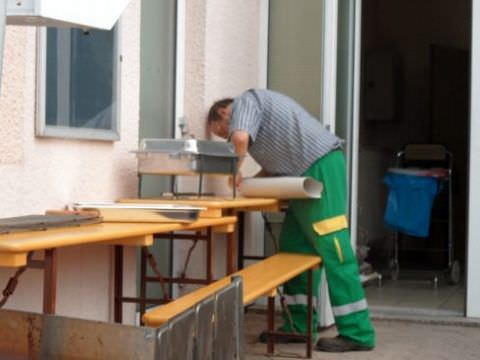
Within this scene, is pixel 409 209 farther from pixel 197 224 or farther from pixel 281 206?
pixel 197 224

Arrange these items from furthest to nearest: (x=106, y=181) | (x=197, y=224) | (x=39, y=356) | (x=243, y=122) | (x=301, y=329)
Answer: (x=301, y=329) < (x=243, y=122) < (x=106, y=181) < (x=197, y=224) < (x=39, y=356)

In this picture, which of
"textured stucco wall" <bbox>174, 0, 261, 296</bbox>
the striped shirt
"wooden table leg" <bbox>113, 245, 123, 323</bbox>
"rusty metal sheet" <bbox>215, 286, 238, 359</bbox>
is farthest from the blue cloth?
"rusty metal sheet" <bbox>215, 286, 238, 359</bbox>

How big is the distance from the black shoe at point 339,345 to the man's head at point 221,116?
4.07 ft

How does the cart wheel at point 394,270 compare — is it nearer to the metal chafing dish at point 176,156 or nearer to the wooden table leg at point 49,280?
the metal chafing dish at point 176,156

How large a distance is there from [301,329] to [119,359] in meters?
3.34

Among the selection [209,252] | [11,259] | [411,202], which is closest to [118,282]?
[209,252]

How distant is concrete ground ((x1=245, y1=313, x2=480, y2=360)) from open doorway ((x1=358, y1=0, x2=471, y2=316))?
2497 millimetres

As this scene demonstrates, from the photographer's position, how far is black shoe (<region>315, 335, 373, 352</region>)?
17.7ft

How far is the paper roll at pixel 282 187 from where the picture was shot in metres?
5.11

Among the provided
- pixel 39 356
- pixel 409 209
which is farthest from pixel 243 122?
pixel 409 209

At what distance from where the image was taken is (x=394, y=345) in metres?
5.61

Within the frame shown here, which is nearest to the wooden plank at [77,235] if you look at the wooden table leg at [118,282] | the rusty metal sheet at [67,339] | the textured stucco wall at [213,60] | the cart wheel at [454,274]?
the rusty metal sheet at [67,339]

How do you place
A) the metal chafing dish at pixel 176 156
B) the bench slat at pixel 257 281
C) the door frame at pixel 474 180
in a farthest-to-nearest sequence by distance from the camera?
1. the door frame at pixel 474 180
2. the metal chafing dish at pixel 176 156
3. the bench slat at pixel 257 281

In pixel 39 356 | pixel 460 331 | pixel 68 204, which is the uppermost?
pixel 68 204
